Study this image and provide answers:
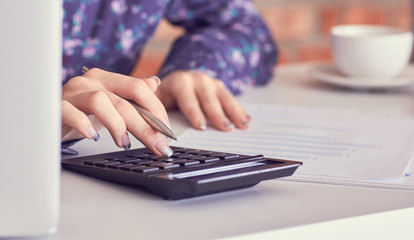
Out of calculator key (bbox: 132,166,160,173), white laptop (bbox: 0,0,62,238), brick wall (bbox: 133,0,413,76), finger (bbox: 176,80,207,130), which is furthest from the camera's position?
brick wall (bbox: 133,0,413,76)

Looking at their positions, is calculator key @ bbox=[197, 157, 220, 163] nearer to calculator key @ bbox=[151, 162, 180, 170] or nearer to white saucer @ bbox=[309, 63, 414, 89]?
calculator key @ bbox=[151, 162, 180, 170]

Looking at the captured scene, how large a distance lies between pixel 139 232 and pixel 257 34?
2.18ft

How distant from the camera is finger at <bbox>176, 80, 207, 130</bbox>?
0.66 metres

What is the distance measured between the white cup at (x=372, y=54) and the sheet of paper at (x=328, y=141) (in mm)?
157

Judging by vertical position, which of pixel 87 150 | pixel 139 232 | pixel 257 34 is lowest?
pixel 139 232

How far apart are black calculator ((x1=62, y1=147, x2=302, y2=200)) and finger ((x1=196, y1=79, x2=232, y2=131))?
7.0 inches

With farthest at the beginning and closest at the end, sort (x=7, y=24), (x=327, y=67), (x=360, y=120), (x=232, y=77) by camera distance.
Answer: (x=327, y=67), (x=232, y=77), (x=360, y=120), (x=7, y=24)

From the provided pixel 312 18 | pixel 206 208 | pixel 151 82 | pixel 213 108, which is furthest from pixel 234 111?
pixel 312 18

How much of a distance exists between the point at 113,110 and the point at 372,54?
483 millimetres

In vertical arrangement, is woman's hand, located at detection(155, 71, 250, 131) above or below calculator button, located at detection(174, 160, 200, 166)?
above

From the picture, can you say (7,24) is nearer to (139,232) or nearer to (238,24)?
(139,232)

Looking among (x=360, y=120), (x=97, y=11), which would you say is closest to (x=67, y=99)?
(x=360, y=120)

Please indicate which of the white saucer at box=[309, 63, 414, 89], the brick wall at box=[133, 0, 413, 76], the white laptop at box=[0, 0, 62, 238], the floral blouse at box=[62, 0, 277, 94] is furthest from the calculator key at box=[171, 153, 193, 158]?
the brick wall at box=[133, 0, 413, 76]

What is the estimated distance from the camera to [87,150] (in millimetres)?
540
